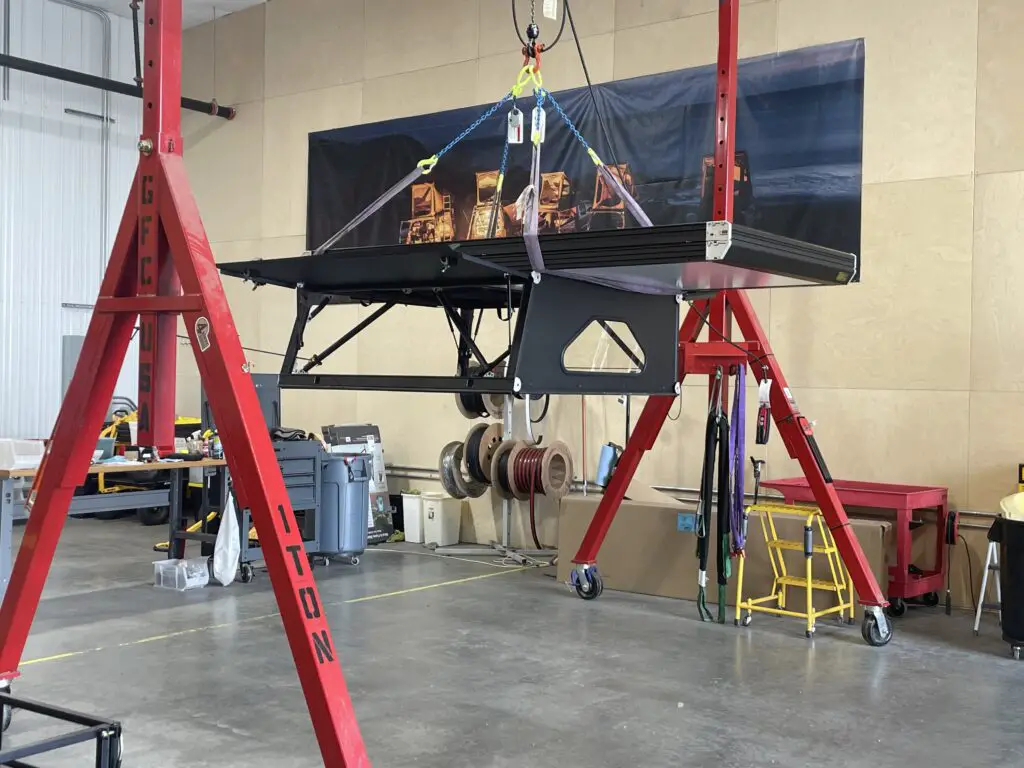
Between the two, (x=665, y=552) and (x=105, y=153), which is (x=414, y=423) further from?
(x=105, y=153)

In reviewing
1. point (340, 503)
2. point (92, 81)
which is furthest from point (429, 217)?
point (92, 81)

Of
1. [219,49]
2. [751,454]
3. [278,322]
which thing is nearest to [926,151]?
[751,454]

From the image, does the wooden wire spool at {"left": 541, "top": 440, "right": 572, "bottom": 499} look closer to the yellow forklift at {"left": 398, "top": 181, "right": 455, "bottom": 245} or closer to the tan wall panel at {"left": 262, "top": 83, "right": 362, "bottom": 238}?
the yellow forklift at {"left": 398, "top": 181, "right": 455, "bottom": 245}

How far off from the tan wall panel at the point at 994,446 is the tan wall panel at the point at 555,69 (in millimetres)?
3560

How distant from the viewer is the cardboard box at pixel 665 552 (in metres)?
6.12

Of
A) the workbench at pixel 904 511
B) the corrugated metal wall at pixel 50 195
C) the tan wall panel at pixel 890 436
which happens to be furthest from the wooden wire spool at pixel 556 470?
the corrugated metal wall at pixel 50 195

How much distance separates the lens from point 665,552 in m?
6.75

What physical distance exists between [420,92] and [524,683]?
6381 millimetres

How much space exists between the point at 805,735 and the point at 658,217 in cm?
469

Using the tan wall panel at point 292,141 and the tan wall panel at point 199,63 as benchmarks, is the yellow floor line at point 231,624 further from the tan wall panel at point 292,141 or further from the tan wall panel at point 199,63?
the tan wall panel at point 199,63

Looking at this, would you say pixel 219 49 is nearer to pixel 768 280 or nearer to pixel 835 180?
pixel 835 180

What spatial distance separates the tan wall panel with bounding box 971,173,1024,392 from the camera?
6.49 m

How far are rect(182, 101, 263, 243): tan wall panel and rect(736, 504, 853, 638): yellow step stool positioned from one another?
22.3ft

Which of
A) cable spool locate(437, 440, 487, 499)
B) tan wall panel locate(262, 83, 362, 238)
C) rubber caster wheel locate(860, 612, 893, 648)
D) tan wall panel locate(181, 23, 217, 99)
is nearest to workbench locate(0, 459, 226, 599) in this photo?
cable spool locate(437, 440, 487, 499)
